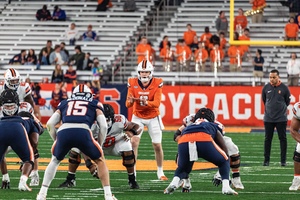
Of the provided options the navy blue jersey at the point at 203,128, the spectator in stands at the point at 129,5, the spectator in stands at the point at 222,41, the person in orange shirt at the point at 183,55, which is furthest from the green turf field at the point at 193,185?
the spectator in stands at the point at 129,5

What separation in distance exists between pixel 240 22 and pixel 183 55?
222 centimetres

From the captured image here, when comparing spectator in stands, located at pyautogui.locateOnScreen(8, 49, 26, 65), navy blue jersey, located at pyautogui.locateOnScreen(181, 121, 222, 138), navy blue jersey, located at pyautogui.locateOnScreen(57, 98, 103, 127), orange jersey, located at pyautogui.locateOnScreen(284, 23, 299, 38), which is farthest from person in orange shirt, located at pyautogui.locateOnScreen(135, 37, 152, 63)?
navy blue jersey, located at pyautogui.locateOnScreen(57, 98, 103, 127)

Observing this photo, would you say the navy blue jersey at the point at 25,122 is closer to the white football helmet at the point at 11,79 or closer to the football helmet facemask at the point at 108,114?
the football helmet facemask at the point at 108,114

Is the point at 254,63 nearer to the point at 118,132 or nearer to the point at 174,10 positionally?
the point at 174,10

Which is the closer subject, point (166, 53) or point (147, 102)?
point (147, 102)

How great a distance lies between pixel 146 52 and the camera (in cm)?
2803

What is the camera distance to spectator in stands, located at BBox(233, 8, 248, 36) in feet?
82.7

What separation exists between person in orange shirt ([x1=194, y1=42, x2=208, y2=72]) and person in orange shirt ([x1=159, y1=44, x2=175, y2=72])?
0.81 meters

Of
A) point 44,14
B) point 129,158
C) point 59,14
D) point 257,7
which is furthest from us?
point 44,14

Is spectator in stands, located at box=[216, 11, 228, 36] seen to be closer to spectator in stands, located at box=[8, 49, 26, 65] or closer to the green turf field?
spectator in stands, located at box=[8, 49, 26, 65]

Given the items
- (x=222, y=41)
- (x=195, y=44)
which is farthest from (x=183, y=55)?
(x=222, y=41)

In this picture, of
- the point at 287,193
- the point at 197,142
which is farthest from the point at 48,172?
the point at 287,193

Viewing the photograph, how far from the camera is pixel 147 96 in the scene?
14.1 meters

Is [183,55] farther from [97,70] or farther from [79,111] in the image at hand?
[79,111]
